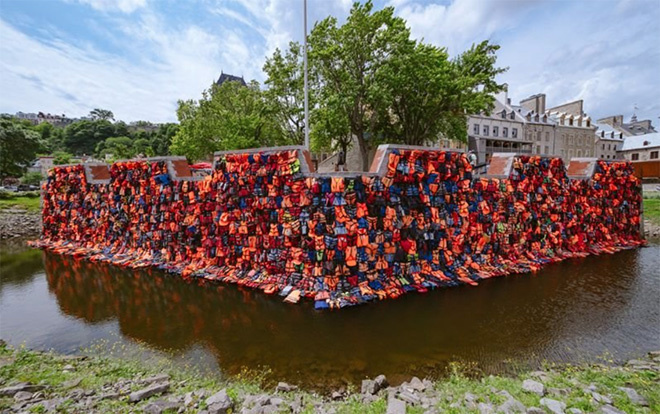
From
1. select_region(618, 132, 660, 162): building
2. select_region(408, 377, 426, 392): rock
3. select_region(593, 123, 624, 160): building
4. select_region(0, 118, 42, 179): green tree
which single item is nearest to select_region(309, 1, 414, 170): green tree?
select_region(408, 377, 426, 392): rock

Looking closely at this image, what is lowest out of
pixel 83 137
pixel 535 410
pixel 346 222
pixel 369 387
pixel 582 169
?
pixel 369 387

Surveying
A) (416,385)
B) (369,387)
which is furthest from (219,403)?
(416,385)

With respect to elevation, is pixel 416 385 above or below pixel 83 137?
below

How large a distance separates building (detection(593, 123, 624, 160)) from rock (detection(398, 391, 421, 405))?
59877 mm

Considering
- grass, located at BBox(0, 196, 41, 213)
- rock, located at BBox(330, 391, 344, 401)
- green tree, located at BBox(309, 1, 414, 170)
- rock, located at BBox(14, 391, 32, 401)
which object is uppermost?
green tree, located at BBox(309, 1, 414, 170)

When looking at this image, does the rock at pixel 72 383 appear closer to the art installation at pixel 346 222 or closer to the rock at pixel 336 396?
the rock at pixel 336 396

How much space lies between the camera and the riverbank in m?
3.33

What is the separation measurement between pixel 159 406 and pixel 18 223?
22176 millimetres

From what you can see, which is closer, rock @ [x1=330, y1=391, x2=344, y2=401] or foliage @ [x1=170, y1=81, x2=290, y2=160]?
rock @ [x1=330, y1=391, x2=344, y2=401]

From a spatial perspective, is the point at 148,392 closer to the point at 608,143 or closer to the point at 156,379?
the point at 156,379

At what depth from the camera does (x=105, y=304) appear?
284 inches

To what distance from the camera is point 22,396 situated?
363cm

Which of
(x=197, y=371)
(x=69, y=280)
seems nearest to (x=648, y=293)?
(x=197, y=371)

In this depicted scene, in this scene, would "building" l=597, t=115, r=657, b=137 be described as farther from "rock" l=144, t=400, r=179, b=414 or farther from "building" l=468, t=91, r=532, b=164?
"rock" l=144, t=400, r=179, b=414
